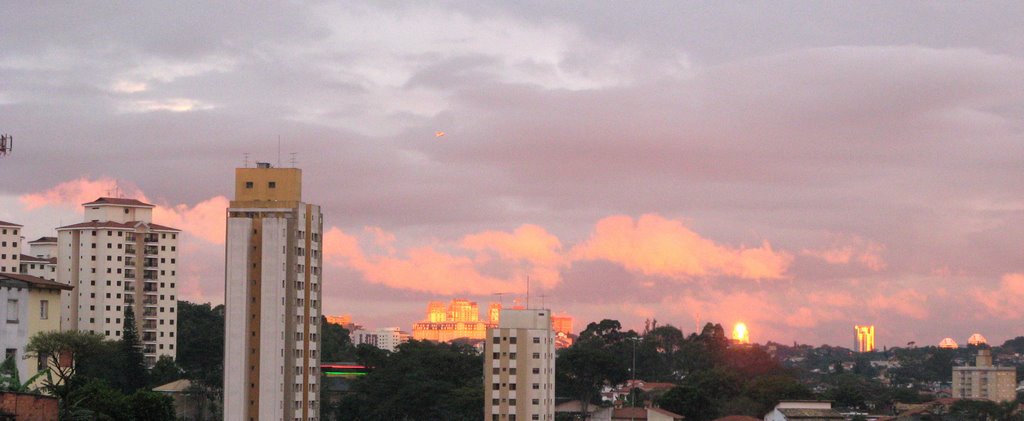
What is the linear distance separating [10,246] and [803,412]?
7608 cm

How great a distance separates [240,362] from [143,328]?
59.5 metres

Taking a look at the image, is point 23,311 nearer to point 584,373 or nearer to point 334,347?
point 584,373

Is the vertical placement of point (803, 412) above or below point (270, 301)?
below

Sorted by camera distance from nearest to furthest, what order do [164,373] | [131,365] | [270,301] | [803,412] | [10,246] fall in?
1. [270,301]
2. [131,365]
3. [803,412]
4. [164,373]
5. [10,246]

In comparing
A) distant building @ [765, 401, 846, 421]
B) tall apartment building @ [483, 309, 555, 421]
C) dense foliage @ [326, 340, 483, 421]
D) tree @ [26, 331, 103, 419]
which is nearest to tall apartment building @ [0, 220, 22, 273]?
dense foliage @ [326, 340, 483, 421]

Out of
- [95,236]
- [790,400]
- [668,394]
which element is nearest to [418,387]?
[668,394]

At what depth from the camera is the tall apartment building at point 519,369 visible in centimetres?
11112

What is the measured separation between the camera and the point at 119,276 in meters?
145

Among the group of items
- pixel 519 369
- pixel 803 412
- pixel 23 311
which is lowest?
pixel 803 412

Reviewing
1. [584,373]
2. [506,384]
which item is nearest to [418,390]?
[506,384]

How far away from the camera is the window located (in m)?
58.2

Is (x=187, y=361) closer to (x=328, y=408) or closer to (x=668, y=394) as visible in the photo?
(x=328, y=408)

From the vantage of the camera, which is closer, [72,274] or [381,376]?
[381,376]

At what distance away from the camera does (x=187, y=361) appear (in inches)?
5153
